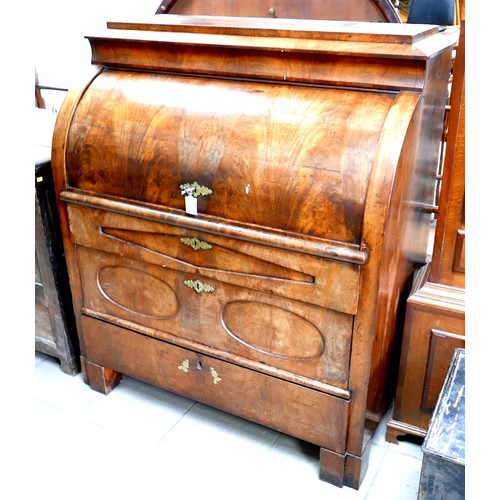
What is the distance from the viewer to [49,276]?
2111 mm

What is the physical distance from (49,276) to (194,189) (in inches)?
33.4

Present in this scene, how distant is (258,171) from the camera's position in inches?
58.8

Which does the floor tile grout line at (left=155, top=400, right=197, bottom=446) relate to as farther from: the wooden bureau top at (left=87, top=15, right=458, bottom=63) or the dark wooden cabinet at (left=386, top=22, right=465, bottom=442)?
the wooden bureau top at (left=87, top=15, right=458, bottom=63)

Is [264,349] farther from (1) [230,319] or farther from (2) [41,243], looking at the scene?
(2) [41,243]

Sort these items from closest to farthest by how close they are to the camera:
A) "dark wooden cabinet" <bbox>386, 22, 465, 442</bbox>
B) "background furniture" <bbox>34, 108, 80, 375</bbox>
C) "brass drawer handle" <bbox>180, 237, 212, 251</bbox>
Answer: "dark wooden cabinet" <bbox>386, 22, 465, 442</bbox> → "brass drawer handle" <bbox>180, 237, 212, 251</bbox> → "background furniture" <bbox>34, 108, 80, 375</bbox>

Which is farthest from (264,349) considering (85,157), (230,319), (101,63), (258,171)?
(101,63)

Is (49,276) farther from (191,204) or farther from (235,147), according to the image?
(235,147)

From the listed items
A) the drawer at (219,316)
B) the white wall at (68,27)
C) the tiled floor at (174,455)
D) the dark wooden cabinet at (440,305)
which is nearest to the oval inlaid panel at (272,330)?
the drawer at (219,316)

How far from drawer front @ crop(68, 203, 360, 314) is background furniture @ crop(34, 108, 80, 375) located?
17cm

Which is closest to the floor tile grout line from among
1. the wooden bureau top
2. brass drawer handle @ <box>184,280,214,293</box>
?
brass drawer handle @ <box>184,280,214,293</box>

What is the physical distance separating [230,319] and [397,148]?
0.75 m

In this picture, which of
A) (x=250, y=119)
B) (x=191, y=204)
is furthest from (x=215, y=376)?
(x=250, y=119)

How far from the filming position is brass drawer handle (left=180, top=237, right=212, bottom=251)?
65.1 inches

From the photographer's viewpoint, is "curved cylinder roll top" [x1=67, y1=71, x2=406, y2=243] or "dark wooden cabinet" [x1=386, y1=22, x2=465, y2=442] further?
"dark wooden cabinet" [x1=386, y1=22, x2=465, y2=442]
